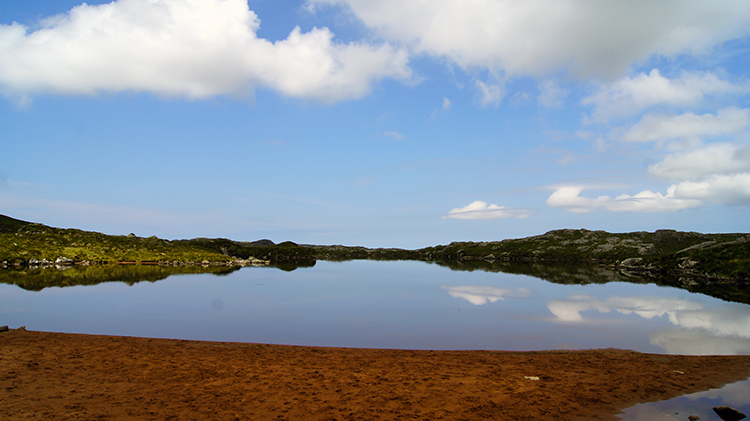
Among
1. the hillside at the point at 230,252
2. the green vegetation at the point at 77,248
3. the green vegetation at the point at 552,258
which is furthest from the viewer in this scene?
the green vegetation at the point at 77,248

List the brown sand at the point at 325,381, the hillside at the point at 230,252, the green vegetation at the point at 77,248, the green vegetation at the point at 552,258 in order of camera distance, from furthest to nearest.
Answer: the green vegetation at the point at 77,248 → the hillside at the point at 230,252 → the green vegetation at the point at 552,258 → the brown sand at the point at 325,381

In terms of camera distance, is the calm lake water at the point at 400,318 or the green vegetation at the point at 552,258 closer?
the calm lake water at the point at 400,318

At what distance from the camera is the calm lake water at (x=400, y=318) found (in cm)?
2423

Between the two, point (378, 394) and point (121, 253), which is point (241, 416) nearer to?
point (378, 394)

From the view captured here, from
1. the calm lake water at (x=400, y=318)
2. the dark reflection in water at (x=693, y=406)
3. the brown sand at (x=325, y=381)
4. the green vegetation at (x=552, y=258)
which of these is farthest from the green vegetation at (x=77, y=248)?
the dark reflection in water at (x=693, y=406)

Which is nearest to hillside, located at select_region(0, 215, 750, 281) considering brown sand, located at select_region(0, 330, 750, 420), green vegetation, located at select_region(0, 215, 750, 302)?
green vegetation, located at select_region(0, 215, 750, 302)

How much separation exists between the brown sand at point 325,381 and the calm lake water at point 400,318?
13.0 feet

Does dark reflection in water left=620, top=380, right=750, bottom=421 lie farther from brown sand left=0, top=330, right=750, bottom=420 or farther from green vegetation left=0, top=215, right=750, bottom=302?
green vegetation left=0, top=215, right=750, bottom=302

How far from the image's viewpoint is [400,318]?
32.3m

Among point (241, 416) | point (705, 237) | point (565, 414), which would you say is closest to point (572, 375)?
point (565, 414)

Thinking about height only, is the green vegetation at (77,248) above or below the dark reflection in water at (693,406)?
above

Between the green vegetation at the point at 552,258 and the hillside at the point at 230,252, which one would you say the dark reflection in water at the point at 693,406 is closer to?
the green vegetation at the point at 552,258

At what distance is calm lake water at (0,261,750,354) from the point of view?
79.5 ft

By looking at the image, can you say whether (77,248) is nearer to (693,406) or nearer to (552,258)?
(693,406)
